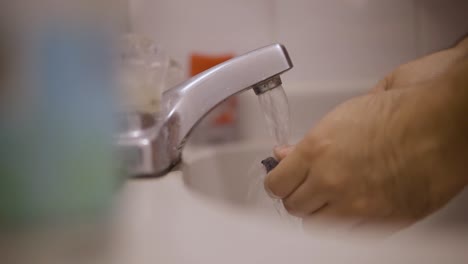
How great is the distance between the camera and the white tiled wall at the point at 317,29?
0.66 meters

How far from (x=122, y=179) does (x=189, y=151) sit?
33 centimetres

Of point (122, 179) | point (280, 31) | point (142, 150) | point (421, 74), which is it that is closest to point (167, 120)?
point (142, 150)

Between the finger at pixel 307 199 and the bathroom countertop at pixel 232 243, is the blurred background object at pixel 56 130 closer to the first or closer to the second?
the bathroom countertop at pixel 232 243

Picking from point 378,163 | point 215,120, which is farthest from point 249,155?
point 378,163

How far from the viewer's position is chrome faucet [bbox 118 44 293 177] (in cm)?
35

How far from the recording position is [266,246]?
0.18 meters

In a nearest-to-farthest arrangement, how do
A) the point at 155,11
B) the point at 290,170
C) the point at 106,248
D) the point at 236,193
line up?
1. the point at 106,248
2. the point at 290,170
3. the point at 236,193
4. the point at 155,11

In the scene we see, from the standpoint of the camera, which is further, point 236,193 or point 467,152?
point 236,193

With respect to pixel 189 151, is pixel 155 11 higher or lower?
higher

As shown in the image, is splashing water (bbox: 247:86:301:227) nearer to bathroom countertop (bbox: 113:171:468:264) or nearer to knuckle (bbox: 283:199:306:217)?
knuckle (bbox: 283:199:306:217)

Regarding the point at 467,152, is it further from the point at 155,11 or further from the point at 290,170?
the point at 155,11

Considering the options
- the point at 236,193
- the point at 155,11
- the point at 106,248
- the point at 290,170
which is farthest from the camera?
the point at 155,11

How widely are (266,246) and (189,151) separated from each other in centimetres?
37

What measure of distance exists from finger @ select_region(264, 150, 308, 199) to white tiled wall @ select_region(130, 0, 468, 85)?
398 mm
